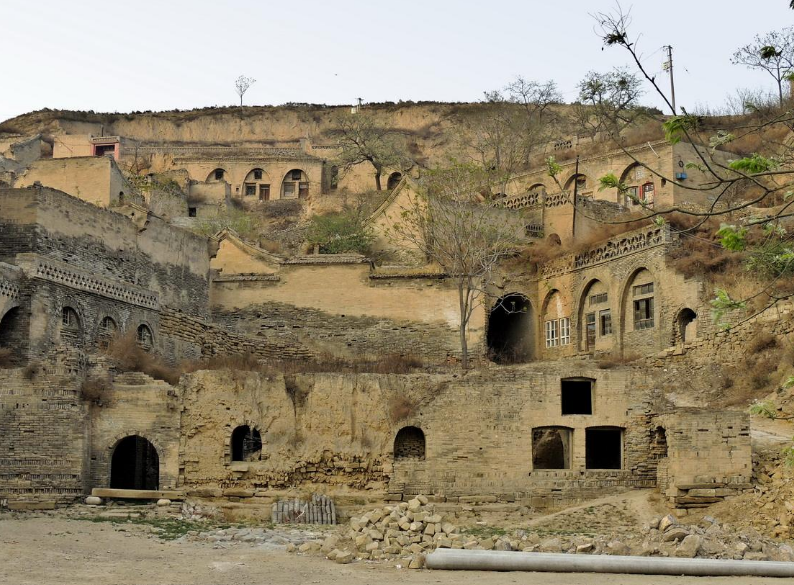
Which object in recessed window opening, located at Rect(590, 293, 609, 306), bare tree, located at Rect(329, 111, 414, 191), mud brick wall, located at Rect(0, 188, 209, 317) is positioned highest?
bare tree, located at Rect(329, 111, 414, 191)

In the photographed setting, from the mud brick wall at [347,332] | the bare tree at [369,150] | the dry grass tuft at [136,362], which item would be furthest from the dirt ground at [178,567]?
the bare tree at [369,150]

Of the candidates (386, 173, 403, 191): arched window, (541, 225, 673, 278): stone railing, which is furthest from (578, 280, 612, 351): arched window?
(386, 173, 403, 191): arched window

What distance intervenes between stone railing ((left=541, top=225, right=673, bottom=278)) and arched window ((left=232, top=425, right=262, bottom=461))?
46.1 ft

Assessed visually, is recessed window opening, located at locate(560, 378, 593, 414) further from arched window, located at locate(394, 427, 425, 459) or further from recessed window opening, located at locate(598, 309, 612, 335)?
recessed window opening, located at locate(598, 309, 612, 335)

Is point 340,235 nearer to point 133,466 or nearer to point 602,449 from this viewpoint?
point 133,466

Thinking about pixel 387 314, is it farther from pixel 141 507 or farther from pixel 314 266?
pixel 141 507

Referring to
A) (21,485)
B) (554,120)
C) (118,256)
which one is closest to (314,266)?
(118,256)

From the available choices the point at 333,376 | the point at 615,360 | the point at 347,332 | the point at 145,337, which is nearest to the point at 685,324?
the point at 615,360

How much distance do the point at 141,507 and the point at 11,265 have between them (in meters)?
7.20

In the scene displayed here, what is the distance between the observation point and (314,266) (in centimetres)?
3531

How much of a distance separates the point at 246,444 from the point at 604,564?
1318 centimetres

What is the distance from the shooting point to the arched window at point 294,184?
5978 centimetres

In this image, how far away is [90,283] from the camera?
28.4 m

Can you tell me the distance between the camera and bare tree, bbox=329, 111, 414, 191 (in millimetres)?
57156
